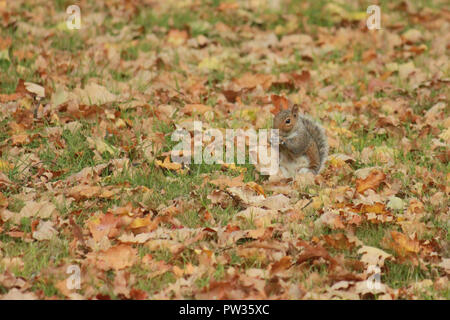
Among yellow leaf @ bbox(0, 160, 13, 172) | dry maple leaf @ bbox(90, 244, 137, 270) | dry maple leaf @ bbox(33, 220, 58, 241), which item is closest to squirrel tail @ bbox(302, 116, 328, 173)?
dry maple leaf @ bbox(90, 244, 137, 270)

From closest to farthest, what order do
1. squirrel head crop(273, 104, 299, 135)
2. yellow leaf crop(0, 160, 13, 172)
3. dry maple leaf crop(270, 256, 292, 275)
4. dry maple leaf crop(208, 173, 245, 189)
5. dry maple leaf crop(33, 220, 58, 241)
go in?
dry maple leaf crop(270, 256, 292, 275)
dry maple leaf crop(33, 220, 58, 241)
dry maple leaf crop(208, 173, 245, 189)
yellow leaf crop(0, 160, 13, 172)
squirrel head crop(273, 104, 299, 135)

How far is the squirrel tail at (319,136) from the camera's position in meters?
4.71

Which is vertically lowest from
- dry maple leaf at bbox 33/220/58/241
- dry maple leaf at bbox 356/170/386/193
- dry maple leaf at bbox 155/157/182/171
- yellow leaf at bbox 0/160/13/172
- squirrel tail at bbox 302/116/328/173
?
dry maple leaf at bbox 33/220/58/241

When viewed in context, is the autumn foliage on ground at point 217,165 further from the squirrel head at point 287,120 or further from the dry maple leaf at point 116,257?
the squirrel head at point 287,120

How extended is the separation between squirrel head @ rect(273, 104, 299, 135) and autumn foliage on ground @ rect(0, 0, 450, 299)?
0.33 metres

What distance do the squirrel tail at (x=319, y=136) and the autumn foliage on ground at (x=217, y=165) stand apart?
69 mm

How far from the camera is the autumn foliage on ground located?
3455 mm

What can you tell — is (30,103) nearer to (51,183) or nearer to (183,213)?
(51,183)

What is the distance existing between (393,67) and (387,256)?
3.25 meters

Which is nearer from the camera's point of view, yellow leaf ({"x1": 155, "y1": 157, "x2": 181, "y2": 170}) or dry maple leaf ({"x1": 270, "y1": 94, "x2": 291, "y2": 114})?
yellow leaf ({"x1": 155, "y1": 157, "x2": 181, "y2": 170})

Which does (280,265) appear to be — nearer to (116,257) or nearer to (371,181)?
(116,257)

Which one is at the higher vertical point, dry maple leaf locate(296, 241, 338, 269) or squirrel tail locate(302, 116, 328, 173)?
squirrel tail locate(302, 116, 328, 173)

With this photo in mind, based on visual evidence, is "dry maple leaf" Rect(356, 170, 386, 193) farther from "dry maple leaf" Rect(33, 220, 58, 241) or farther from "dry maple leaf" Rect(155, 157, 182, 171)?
"dry maple leaf" Rect(33, 220, 58, 241)
